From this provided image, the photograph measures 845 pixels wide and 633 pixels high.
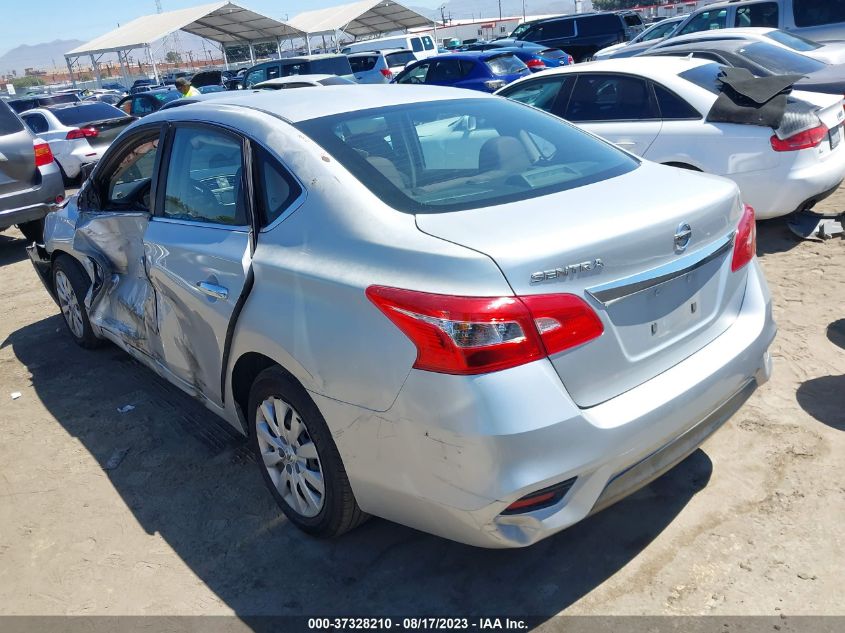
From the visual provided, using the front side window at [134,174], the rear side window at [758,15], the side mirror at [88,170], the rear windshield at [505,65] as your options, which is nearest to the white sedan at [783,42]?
the rear side window at [758,15]

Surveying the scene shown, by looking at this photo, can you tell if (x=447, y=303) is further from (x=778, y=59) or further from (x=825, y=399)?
(x=778, y=59)

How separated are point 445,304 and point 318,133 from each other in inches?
44.6

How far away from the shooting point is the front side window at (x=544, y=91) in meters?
6.86

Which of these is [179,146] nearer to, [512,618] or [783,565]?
[512,618]

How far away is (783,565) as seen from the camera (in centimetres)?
264

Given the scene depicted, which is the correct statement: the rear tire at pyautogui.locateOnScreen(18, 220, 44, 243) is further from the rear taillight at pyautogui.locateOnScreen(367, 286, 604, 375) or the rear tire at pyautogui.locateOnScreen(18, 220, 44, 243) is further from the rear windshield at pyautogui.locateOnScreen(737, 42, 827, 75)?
the rear windshield at pyautogui.locateOnScreen(737, 42, 827, 75)

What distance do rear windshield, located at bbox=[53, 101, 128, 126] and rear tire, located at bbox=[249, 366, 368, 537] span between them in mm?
11638

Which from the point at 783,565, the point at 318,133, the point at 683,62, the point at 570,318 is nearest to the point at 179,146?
the point at 318,133

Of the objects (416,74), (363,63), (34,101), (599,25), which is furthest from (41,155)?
(599,25)

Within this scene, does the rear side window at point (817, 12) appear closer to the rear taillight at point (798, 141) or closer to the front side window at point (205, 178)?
the rear taillight at point (798, 141)

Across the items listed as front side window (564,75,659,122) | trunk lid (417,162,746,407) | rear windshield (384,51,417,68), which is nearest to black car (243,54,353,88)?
rear windshield (384,51,417,68)

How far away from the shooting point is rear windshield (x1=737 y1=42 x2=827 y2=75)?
8.12m

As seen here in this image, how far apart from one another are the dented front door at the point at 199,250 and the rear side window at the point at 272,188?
119 mm

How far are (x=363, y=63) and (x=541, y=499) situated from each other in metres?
22.7
